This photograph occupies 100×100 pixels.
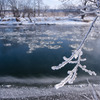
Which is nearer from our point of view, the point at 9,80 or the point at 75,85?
the point at 75,85

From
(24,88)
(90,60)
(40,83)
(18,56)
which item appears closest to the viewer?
(24,88)

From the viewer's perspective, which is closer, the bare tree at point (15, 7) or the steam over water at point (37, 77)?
the steam over water at point (37, 77)

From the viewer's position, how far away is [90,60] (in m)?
6.41

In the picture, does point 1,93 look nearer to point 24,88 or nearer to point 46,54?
point 24,88

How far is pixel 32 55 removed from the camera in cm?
717

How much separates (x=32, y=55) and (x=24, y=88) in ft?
10.9

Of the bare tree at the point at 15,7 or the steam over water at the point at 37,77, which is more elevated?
the bare tree at the point at 15,7

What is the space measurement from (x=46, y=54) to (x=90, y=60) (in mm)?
3002

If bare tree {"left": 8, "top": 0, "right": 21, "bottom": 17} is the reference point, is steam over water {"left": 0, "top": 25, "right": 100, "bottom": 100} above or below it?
below

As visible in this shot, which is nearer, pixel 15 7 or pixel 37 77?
pixel 37 77

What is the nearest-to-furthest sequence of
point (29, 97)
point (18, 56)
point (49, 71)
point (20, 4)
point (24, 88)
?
point (29, 97) → point (24, 88) → point (49, 71) → point (18, 56) → point (20, 4)

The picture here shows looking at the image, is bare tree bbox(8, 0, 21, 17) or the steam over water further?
bare tree bbox(8, 0, 21, 17)

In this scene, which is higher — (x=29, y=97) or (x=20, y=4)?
(x=20, y=4)

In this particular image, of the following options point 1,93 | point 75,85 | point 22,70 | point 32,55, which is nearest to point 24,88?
point 1,93
